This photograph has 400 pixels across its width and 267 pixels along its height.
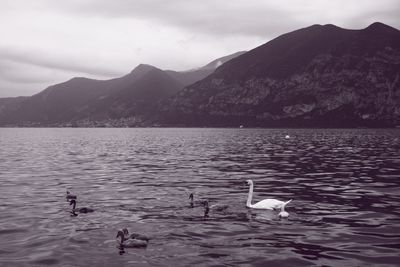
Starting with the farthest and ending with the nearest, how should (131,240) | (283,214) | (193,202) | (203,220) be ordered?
1. (193,202)
2. (283,214)
3. (203,220)
4. (131,240)

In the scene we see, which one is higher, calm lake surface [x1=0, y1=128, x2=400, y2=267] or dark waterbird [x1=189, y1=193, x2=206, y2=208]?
dark waterbird [x1=189, y1=193, x2=206, y2=208]

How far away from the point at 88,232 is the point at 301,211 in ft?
38.4

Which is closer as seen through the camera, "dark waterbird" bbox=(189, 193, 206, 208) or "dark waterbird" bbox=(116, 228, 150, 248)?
"dark waterbird" bbox=(116, 228, 150, 248)

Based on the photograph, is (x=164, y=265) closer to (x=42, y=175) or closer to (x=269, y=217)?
(x=269, y=217)

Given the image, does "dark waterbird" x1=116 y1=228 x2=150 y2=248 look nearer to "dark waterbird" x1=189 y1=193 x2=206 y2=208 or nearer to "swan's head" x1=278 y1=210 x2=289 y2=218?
"swan's head" x1=278 y1=210 x2=289 y2=218

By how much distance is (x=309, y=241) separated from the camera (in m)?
19.4

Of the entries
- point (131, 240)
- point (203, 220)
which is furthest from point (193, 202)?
point (131, 240)

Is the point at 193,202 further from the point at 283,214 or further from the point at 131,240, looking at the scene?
the point at 131,240

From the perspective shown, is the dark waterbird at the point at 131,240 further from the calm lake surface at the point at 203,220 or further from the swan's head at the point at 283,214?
the swan's head at the point at 283,214

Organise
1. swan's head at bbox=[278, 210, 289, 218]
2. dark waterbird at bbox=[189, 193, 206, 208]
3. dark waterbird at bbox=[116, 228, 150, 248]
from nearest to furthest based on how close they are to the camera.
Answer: dark waterbird at bbox=[116, 228, 150, 248], swan's head at bbox=[278, 210, 289, 218], dark waterbird at bbox=[189, 193, 206, 208]

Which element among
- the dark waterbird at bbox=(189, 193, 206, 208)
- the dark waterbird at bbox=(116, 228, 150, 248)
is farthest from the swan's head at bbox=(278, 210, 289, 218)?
the dark waterbird at bbox=(116, 228, 150, 248)

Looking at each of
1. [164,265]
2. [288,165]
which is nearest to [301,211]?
[164,265]

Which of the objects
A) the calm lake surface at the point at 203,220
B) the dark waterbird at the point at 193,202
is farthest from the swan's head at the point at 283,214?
the dark waterbird at the point at 193,202

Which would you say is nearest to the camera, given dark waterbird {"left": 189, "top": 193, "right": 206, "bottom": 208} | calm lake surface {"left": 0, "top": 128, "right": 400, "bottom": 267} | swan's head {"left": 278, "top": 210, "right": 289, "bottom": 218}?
calm lake surface {"left": 0, "top": 128, "right": 400, "bottom": 267}
